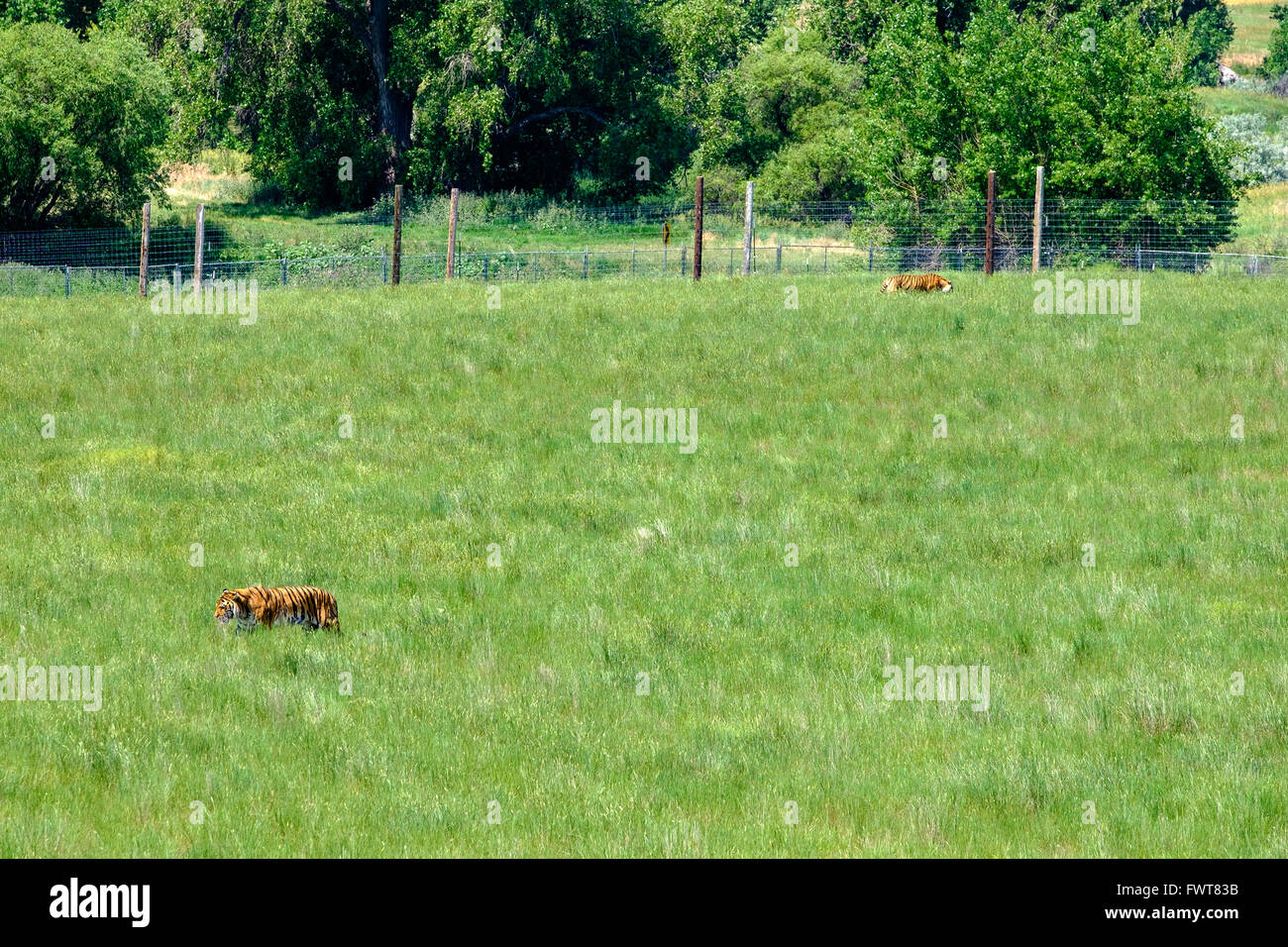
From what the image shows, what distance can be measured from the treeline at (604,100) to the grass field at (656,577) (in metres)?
22.6

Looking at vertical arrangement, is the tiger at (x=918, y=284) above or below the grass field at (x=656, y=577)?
above

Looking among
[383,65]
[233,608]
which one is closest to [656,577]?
[233,608]

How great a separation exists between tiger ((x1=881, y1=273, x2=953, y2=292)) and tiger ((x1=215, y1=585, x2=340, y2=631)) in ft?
52.1

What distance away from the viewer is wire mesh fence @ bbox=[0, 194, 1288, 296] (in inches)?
1435

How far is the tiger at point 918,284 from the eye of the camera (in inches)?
979

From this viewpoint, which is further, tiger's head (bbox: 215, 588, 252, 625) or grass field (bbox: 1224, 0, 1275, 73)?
grass field (bbox: 1224, 0, 1275, 73)

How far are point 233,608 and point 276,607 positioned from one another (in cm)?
29

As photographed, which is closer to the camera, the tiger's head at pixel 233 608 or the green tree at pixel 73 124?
the tiger's head at pixel 233 608

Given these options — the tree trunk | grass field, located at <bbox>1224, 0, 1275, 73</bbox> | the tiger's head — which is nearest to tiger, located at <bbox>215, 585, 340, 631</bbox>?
the tiger's head

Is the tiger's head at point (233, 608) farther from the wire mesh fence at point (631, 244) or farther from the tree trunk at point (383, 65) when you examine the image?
the tree trunk at point (383, 65)

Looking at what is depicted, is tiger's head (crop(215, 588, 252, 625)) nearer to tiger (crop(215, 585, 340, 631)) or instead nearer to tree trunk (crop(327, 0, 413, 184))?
tiger (crop(215, 585, 340, 631))

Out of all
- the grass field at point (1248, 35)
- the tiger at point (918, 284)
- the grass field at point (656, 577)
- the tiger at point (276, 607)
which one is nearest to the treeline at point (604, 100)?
the tiger at point (918, 284)

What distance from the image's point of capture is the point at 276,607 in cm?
1052

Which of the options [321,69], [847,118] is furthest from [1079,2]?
[321,69]
